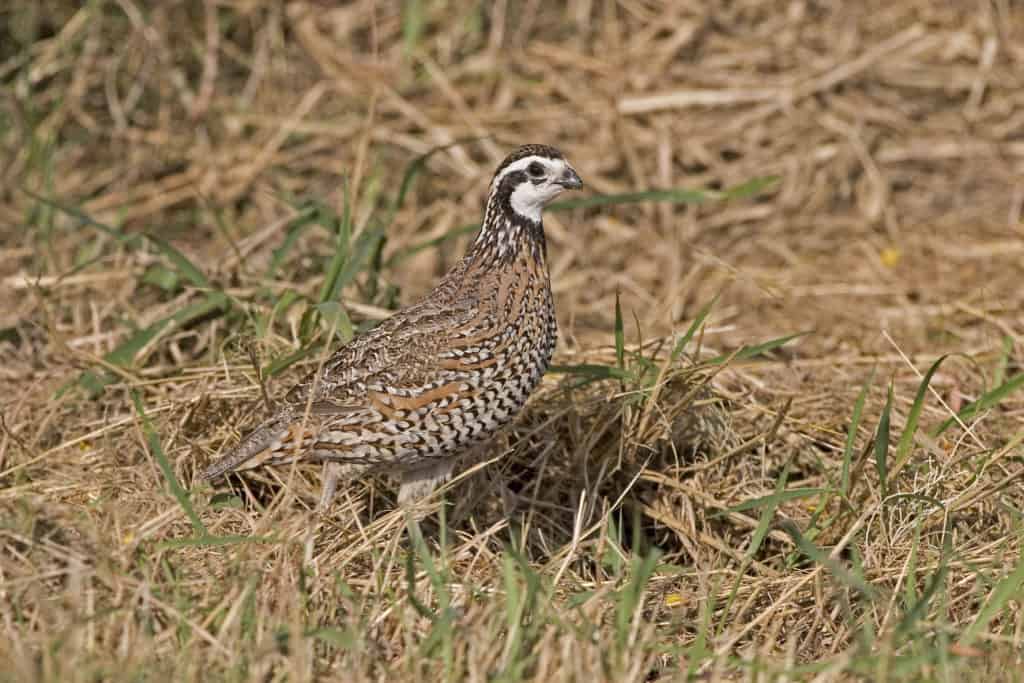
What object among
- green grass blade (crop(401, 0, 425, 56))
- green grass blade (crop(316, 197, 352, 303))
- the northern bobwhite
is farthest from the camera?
green grass blade (crop(401, 0, 425, 56))

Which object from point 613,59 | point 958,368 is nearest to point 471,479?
point 958,368

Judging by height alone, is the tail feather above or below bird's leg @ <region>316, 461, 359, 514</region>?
above

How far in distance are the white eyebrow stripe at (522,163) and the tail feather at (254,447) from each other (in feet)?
3.81

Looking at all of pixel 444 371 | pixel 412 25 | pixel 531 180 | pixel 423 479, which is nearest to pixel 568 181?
pixel 531 180

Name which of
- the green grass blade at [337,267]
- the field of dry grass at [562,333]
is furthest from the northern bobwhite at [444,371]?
the green grass blade at [337,267]

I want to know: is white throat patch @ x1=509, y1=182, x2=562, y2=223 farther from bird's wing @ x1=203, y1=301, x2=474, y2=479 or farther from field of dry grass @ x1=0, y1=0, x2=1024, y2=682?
field of dry grass @ x1=0, y1=0, x2=1024, y2=682

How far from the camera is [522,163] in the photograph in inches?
198

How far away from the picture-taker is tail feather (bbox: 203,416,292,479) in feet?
16.0

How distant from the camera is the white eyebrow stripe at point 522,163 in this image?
5020 mm

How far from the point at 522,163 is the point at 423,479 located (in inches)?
47.3

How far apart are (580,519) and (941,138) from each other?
5.11 metres

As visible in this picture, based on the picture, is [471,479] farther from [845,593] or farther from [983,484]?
[983,484]

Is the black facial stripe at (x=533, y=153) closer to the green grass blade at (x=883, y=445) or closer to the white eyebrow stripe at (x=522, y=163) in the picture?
the white eyebrow stripe at (x=522, y=163)

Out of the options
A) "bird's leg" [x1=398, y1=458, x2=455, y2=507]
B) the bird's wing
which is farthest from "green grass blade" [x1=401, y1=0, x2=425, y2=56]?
"bird's leg" [x1=398, y1=458, x2=455, y2=507]
